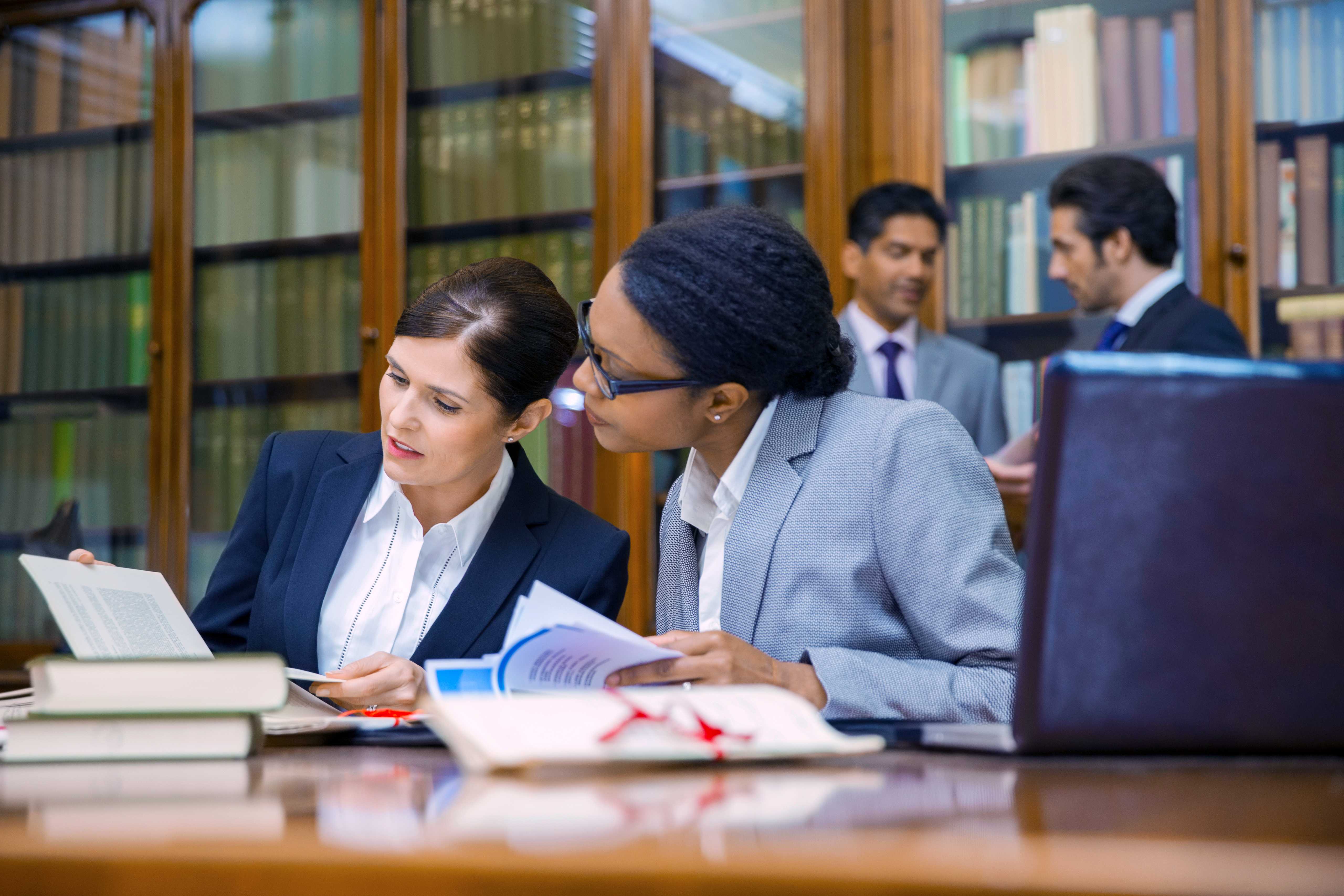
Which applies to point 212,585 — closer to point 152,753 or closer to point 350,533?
point 350,533

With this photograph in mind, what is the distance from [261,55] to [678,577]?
9.24ft

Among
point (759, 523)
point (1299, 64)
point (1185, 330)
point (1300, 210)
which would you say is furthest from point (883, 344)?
point (759, 523)

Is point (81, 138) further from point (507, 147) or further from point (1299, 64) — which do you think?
point (1299, 64)

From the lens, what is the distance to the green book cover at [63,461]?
3773 mm

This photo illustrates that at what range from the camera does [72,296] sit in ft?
12.5

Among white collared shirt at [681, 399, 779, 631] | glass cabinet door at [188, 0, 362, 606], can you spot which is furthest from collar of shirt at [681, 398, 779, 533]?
glass cabinet door at [188, 0, 362, 606]

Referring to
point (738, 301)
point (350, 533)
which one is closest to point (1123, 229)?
point (738, 301)

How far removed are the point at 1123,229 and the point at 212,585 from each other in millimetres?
2076

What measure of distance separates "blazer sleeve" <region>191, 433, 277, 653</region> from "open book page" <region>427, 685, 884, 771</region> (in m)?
1.13

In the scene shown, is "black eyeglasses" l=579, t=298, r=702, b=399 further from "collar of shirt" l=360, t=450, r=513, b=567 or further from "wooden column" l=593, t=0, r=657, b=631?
"wooden column" l=593, t=0, r=657, b=631

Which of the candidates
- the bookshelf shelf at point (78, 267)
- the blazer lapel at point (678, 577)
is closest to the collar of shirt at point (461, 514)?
the blazer lapel at point (678, 577)

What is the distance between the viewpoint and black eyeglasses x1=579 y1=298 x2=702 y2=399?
146 centimetres

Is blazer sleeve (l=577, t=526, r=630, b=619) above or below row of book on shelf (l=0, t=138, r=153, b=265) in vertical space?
below

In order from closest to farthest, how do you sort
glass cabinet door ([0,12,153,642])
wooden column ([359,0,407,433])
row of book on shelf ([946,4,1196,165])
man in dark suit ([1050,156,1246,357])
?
man in dark suit ([1050,156,1246,357]) → row of book on shelf ([946,4,1196,165]) → wooden column ([359,0,407,433]) → glass cabinet door ([0,12,153,642])
